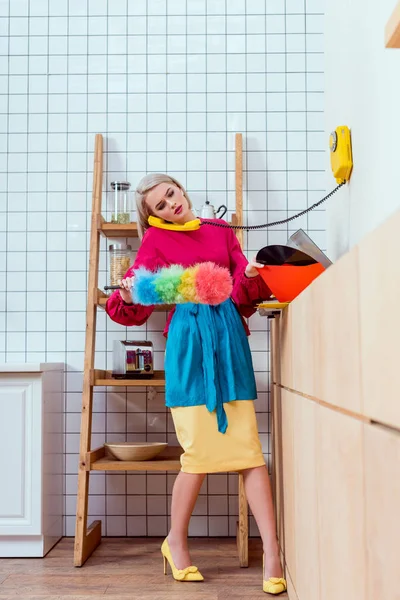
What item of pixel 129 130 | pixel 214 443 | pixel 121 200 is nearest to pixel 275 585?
pixel 214 443

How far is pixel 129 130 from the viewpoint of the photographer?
115 inches

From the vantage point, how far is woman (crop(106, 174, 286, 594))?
2201mm

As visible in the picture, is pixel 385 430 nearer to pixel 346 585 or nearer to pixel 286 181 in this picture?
pixel 346 585

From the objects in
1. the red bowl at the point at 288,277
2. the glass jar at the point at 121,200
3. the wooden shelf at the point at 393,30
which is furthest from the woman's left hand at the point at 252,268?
the wooden shelf at the point at 393,30

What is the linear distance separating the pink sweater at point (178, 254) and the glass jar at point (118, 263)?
0.33 metres

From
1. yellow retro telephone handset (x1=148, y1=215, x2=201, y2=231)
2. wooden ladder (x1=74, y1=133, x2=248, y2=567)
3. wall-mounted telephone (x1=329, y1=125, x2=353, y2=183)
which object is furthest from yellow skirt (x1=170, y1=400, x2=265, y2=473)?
wall-mounted telephone (x1=329, y1=125, x2=353, y2=183)

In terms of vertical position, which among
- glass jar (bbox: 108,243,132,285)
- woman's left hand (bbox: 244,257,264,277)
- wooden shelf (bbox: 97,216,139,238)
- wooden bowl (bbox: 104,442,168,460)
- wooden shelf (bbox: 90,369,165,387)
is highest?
wooden shelf (bbox: 97,216,139,238)

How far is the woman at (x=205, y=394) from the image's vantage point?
2201 millimetres

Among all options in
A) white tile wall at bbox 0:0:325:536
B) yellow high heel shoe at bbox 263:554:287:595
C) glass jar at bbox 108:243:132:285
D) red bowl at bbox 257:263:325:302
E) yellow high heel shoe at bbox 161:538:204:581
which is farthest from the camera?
white tile wall at bbox 0:0:325:536

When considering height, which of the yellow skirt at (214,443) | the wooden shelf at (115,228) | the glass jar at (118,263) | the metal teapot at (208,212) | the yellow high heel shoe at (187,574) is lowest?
the yellow high heel shoe at (187,574)

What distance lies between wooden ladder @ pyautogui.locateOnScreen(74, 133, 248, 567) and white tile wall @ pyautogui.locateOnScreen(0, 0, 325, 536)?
17 centimetres

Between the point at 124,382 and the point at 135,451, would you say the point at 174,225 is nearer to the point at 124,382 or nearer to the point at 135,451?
the point at 124,382

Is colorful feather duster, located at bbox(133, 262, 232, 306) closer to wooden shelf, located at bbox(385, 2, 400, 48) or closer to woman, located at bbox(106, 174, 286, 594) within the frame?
woman, located at bbox(106, 174, 286, 594)

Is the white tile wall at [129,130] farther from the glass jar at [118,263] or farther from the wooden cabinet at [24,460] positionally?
the wooden cabinet at [24,460]
